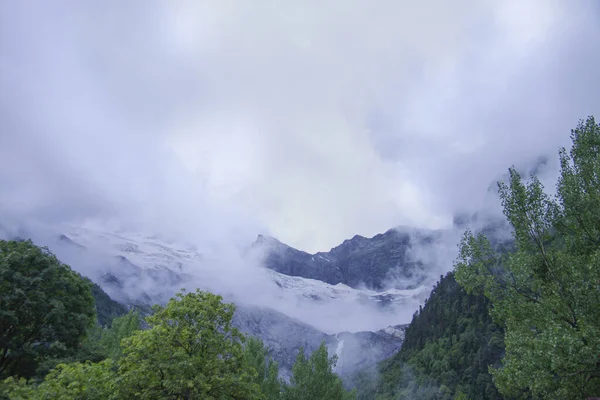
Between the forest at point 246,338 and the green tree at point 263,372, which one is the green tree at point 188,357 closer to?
the forest at point 246,338

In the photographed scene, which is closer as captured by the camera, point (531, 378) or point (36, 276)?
point (531, 378)

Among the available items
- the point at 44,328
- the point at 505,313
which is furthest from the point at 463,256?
the point at 44,328

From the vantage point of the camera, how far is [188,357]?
18.7 m

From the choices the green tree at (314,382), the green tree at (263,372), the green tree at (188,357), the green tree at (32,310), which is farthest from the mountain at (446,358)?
the green tree at (188,357)

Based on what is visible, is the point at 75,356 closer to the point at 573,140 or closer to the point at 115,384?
the point at 115,384

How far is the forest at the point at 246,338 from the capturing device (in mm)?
18859

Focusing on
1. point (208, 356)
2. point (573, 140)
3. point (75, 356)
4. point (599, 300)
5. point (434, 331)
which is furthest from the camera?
point (434, 331)

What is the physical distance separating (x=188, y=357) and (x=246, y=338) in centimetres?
670

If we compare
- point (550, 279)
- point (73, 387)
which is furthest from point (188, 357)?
point (550, 279)

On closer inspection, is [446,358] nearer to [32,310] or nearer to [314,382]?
[314,382]

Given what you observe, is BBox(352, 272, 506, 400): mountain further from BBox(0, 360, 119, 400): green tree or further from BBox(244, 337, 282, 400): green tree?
BBox(0, 360, 119, 400): green tree

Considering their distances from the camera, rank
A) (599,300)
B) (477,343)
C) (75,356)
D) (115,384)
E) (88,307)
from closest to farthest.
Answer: (115,384), (599,300), (75,356), (88,307), (477,343)

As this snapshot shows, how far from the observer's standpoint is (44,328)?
31266 mm

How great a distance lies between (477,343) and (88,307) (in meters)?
144
